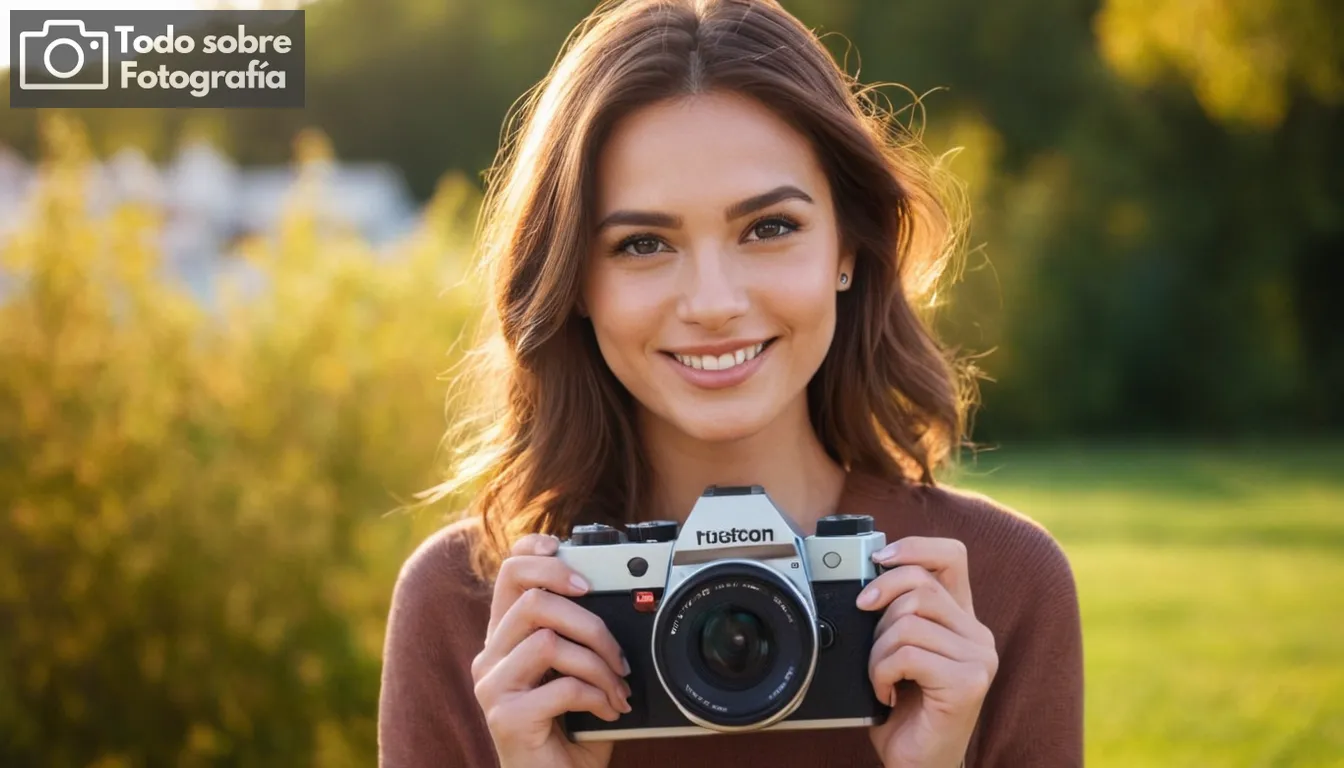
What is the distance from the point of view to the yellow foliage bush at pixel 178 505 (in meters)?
4.07

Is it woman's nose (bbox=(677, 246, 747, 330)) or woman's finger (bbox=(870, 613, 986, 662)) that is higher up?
woman's nose (bbox=(677, 246, 747, 330))

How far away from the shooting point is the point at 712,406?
2.22 m

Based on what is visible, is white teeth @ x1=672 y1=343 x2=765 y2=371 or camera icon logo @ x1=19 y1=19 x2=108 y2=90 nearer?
white teeth @ x1=672 y1=343 x2=765 y2=371

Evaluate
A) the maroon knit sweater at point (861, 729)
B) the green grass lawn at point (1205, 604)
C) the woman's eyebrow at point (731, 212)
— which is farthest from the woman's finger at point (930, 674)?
the green grass lawn at point (1205, 604)

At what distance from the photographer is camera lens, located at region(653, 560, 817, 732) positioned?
1.93 m

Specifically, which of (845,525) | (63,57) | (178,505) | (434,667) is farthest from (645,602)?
(63,57)

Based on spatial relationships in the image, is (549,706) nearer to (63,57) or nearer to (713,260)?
(713,260)

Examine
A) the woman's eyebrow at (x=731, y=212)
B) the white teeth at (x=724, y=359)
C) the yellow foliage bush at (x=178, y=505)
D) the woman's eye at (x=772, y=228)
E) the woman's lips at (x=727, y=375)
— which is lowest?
the yellow foliage bush at (x=178, y=505)

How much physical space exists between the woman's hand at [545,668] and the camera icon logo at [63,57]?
252 centimetres

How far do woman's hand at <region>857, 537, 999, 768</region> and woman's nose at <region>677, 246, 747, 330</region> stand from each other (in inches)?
16.0

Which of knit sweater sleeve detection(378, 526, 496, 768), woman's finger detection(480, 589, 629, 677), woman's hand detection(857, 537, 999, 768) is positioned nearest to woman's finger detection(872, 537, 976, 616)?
woman's hand detection(857, 537, 999, 768)

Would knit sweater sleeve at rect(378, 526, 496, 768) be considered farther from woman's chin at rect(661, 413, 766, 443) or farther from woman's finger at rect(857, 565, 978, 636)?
woman's finger at rect(857, 565, 978, 636)

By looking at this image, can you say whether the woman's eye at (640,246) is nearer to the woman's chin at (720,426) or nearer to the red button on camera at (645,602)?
the woman's chin at (720,426)

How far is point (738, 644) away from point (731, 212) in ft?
2.00
